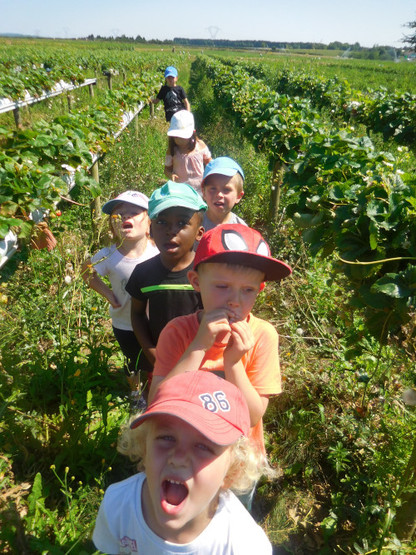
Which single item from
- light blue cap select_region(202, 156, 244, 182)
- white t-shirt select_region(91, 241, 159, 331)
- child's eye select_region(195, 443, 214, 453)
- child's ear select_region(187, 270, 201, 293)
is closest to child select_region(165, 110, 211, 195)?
light blue cap select_region(202, 156, 244, 182)

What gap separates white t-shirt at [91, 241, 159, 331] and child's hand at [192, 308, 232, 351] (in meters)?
1.34

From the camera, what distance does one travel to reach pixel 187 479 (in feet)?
3.30

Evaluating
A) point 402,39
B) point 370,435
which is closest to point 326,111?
point 370,435

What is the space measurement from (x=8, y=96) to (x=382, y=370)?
619cm

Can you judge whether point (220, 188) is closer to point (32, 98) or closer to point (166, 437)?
point (166, 437)

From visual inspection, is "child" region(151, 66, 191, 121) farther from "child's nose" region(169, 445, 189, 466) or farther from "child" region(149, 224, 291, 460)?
"child's nose" region(169, 445, 189, 466)

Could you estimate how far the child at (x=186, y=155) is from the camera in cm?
458

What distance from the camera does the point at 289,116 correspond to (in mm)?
5180

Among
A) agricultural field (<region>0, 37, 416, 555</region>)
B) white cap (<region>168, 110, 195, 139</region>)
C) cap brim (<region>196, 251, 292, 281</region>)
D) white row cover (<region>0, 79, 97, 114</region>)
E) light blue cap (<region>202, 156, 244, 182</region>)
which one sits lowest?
agricultural field (<region>0, 37, 416, 555</region>)

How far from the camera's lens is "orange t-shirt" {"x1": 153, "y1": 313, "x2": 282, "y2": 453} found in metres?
1.52

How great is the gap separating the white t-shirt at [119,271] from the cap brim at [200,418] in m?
1.62

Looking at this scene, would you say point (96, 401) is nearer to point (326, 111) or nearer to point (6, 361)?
point (6, 361)

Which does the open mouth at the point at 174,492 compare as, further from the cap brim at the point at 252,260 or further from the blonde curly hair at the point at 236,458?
the cap brim at the point at 252,260

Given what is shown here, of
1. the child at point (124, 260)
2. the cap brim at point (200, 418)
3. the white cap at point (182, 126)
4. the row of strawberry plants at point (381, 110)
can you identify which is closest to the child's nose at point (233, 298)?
the cap brim at point (200, 418)
